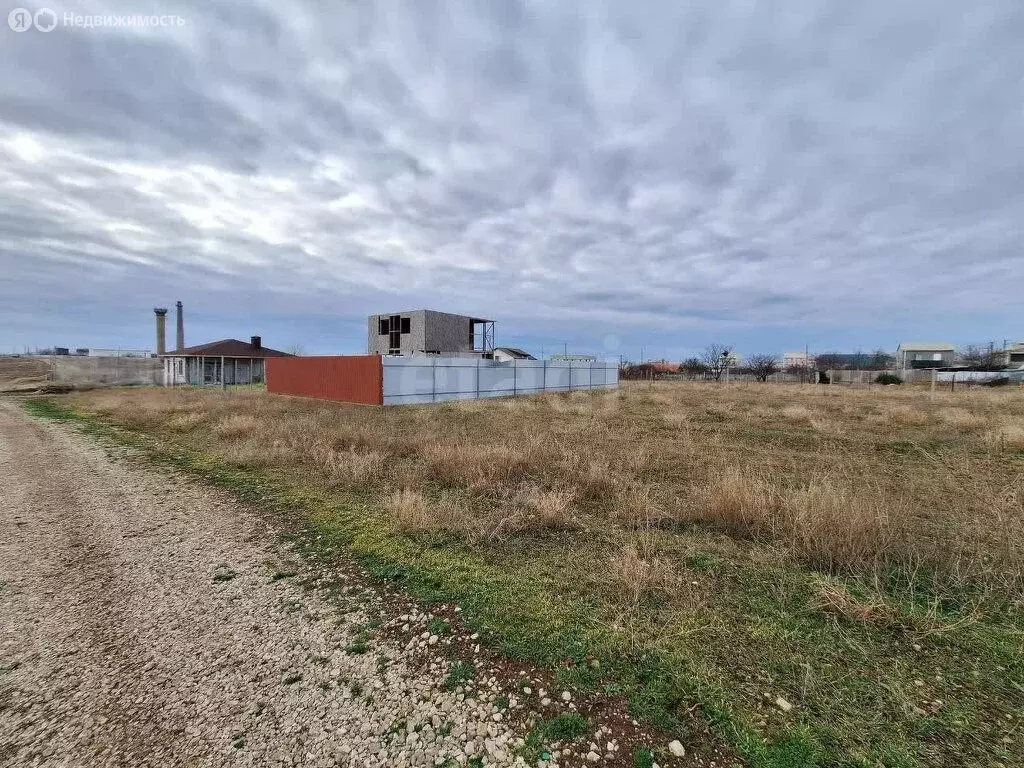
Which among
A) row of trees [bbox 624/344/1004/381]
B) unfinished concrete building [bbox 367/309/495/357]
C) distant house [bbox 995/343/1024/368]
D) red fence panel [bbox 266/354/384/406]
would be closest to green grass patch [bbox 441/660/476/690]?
red fence panel [bbox 266/354/384/406]

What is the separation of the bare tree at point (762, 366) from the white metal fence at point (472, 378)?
32464 mm

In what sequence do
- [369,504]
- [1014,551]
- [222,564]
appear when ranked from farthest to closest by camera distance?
[369,504], [222,564], [1014,551]

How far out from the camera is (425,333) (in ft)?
122

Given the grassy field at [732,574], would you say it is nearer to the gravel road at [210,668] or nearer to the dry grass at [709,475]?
the dry grass at [709,475]

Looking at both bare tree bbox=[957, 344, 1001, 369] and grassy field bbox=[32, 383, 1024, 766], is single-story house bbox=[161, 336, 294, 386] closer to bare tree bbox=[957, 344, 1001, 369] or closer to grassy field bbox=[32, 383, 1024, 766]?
grassy field bbox=[32, 383, 1024, 766]

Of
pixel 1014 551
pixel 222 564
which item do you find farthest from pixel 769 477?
pixel 222 564

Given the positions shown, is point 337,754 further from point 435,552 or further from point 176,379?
point 176,379

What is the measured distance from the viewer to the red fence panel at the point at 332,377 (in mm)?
18188

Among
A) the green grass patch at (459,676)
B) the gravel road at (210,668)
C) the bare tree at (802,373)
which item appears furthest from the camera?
the bare tree at (802,373)

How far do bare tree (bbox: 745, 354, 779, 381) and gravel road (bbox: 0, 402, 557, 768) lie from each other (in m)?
56.9

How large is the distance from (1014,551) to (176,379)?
158 ft

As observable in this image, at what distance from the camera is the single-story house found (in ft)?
118

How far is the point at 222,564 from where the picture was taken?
369cm

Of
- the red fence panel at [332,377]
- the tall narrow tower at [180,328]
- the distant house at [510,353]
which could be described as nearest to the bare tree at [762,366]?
the distant house at [510,353]
